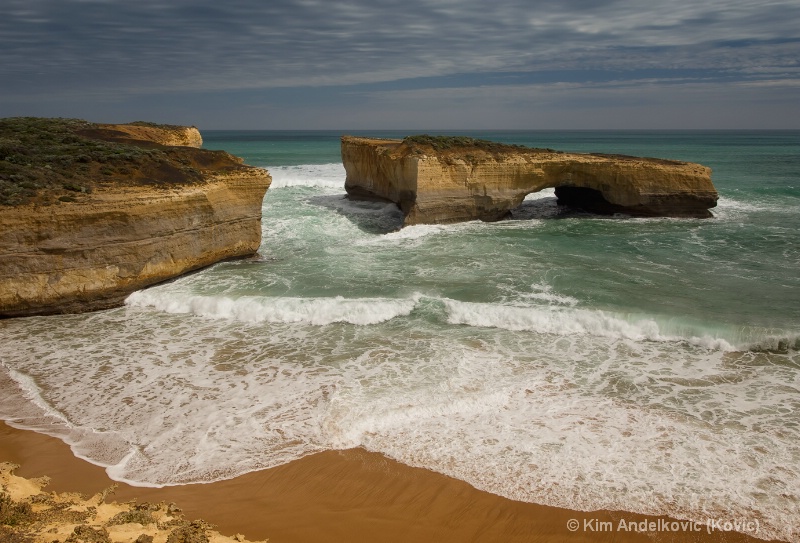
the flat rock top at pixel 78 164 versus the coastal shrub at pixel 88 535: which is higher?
the flat rock top at pixel 78 164

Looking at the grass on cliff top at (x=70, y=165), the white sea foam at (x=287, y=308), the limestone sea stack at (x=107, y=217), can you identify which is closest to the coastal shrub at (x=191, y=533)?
the white sea foam at (x=287, y=308)

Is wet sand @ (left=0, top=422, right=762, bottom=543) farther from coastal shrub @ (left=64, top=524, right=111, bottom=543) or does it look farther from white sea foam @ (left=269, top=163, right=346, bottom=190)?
white sea foam @ (left=269, top=163, right=346, bottom=190)

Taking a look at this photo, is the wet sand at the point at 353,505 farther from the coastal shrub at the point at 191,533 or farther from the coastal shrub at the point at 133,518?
the coastal shrub at the point at 133,518

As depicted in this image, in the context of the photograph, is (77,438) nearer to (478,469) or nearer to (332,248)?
(478,469)

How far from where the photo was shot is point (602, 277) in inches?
528

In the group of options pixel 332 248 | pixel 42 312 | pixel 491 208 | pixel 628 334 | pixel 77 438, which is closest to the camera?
pixel 77 438

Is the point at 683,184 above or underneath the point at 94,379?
above

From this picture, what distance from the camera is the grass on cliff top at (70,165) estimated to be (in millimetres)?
11328

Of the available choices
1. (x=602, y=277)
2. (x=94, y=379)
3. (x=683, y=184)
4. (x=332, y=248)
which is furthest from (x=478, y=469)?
(x=683, y=184)

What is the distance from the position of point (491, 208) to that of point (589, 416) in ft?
44.5

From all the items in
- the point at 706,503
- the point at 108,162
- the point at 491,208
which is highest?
the point at 108,162

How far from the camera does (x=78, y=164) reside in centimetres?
1302

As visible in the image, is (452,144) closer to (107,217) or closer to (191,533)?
(107,217)

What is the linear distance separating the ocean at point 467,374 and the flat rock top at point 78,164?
2.59 metres
